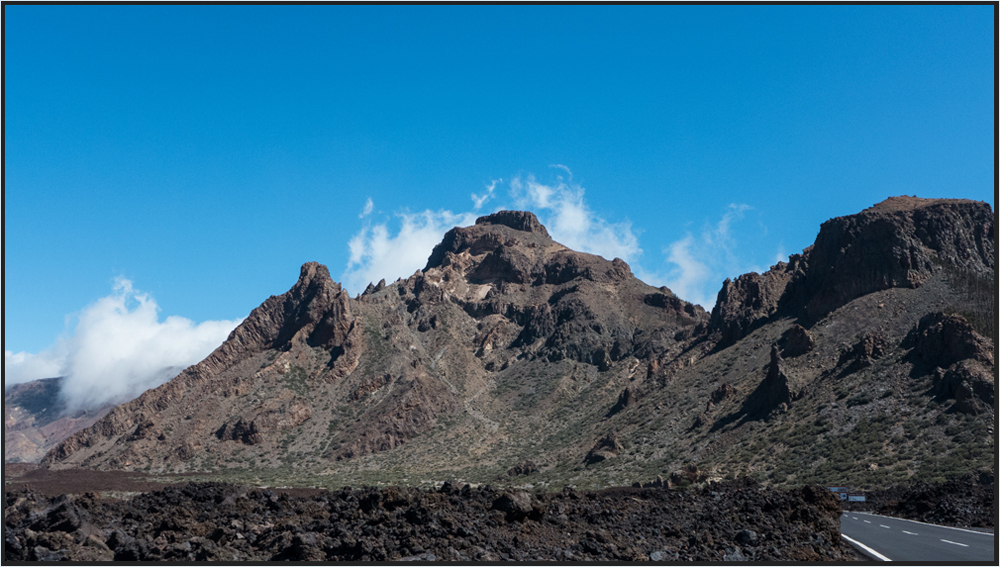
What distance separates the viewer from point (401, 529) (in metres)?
17.7

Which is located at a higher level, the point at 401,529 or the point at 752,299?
the point at 752,299

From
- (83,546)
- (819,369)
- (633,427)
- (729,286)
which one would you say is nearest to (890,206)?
(729,286)

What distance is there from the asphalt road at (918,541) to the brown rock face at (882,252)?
5929cm

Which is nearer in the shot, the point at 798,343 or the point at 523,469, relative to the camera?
the point at 798,343

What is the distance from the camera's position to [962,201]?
87.1 m

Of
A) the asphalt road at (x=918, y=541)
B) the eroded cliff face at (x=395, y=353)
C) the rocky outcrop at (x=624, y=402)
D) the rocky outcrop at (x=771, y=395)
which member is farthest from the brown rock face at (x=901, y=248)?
the asphalt road at (x=918, y=541)

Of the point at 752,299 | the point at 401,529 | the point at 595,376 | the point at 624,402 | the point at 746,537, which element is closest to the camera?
the point at 401,529

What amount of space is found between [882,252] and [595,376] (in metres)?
56.3

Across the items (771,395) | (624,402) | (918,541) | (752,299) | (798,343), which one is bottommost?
(918,541)

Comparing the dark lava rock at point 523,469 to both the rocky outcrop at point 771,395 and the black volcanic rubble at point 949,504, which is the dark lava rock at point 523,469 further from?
the black volcanic rubble at point 949,504

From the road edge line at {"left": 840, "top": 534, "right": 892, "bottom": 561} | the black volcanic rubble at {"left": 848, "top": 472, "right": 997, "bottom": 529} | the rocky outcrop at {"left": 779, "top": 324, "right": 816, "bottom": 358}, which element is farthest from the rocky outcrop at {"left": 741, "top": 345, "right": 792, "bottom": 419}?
the road edge line at {"left": 840, "top": 534, "right": 892, "bottom": 561}

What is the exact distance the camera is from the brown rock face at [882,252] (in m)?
81.8

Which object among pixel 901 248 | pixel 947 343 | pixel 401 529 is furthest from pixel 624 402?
pixel 401 529

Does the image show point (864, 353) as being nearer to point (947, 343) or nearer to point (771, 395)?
point (947, 343)
